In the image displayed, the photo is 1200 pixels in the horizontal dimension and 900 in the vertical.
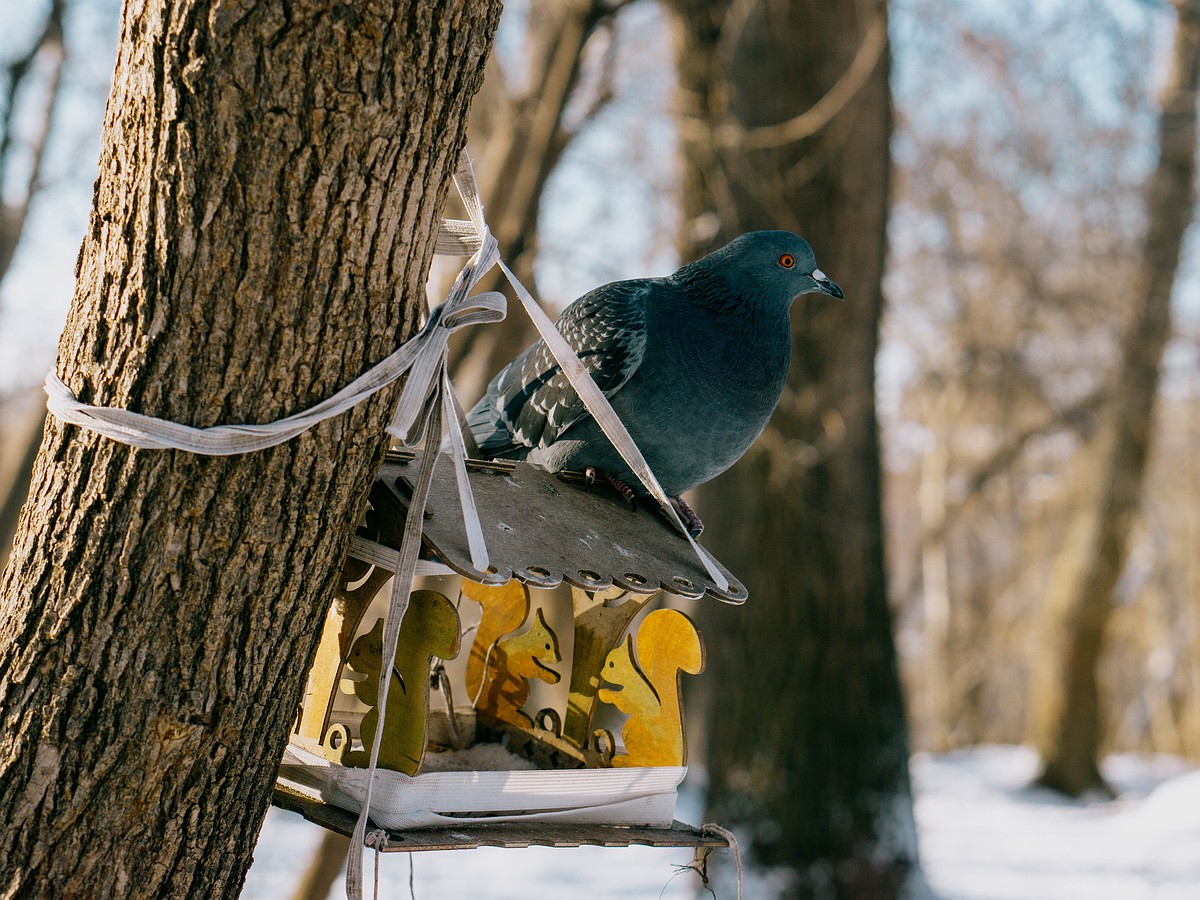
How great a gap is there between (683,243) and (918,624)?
24.1 metres

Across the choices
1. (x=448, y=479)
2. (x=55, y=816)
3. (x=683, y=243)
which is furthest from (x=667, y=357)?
(x=683, y=243)

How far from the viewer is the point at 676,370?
2.30 metres

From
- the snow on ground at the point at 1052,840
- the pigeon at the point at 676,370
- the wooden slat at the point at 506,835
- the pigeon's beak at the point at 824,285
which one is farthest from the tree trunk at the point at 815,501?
the wooden slat at the point at 506,835

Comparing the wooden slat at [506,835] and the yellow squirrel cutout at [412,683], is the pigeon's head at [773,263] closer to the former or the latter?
the yellow squirrel cutout at [412,683]

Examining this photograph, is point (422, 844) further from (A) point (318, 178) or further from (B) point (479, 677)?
(A) point (318, 178)

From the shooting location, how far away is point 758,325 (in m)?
2.41

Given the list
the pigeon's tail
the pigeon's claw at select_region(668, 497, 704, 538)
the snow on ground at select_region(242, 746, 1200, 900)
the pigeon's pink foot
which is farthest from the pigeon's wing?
the snow on ground at select_region(242, 746, 1200, 900)

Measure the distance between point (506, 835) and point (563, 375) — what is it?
967 millimetres

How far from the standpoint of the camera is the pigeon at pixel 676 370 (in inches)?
90.0

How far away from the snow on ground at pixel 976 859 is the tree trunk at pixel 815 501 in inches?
30.5

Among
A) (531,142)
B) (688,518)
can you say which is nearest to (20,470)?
(531,142)

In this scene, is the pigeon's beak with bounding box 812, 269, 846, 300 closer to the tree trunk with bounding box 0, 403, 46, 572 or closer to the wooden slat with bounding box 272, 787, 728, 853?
the wooden slat with bounding box 272, 787, 728, 853

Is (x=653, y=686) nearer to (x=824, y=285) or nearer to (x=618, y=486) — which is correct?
(x=618, y=486)

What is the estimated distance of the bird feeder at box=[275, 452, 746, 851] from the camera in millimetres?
1799
